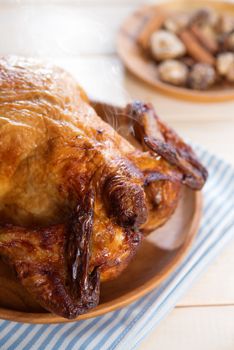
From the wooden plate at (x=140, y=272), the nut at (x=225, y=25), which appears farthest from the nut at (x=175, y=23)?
the wooden plate at (x=140, y=272)

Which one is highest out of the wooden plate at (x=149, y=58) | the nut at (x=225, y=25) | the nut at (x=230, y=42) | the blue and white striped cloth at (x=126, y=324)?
the nut at (x=225, y=25)

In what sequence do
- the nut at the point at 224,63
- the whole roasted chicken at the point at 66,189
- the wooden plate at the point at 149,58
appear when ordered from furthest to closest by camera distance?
1. the nut at the point at 224,63
2. the wooden plate at the point at 149,58
3. the whole roasted chicken at the point at 66,189

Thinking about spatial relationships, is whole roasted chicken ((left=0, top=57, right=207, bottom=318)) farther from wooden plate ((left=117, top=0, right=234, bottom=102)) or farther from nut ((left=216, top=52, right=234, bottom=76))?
nut ((left=216, top=52, right=234, bottom=76))

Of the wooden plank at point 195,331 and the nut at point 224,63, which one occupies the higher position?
the nut at point 224,63

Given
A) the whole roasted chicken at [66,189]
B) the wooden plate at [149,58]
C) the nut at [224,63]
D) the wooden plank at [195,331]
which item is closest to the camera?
the whole roasted chicken at [66,189]

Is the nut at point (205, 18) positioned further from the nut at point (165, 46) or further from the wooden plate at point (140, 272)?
the wooden plate at point (140, 272)

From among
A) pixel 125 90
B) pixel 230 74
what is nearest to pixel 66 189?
pixel 125 90

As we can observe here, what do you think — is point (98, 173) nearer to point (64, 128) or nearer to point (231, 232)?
point (64, 128)

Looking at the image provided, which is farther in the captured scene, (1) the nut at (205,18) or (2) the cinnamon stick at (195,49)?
(1) the nut at (205,18)
